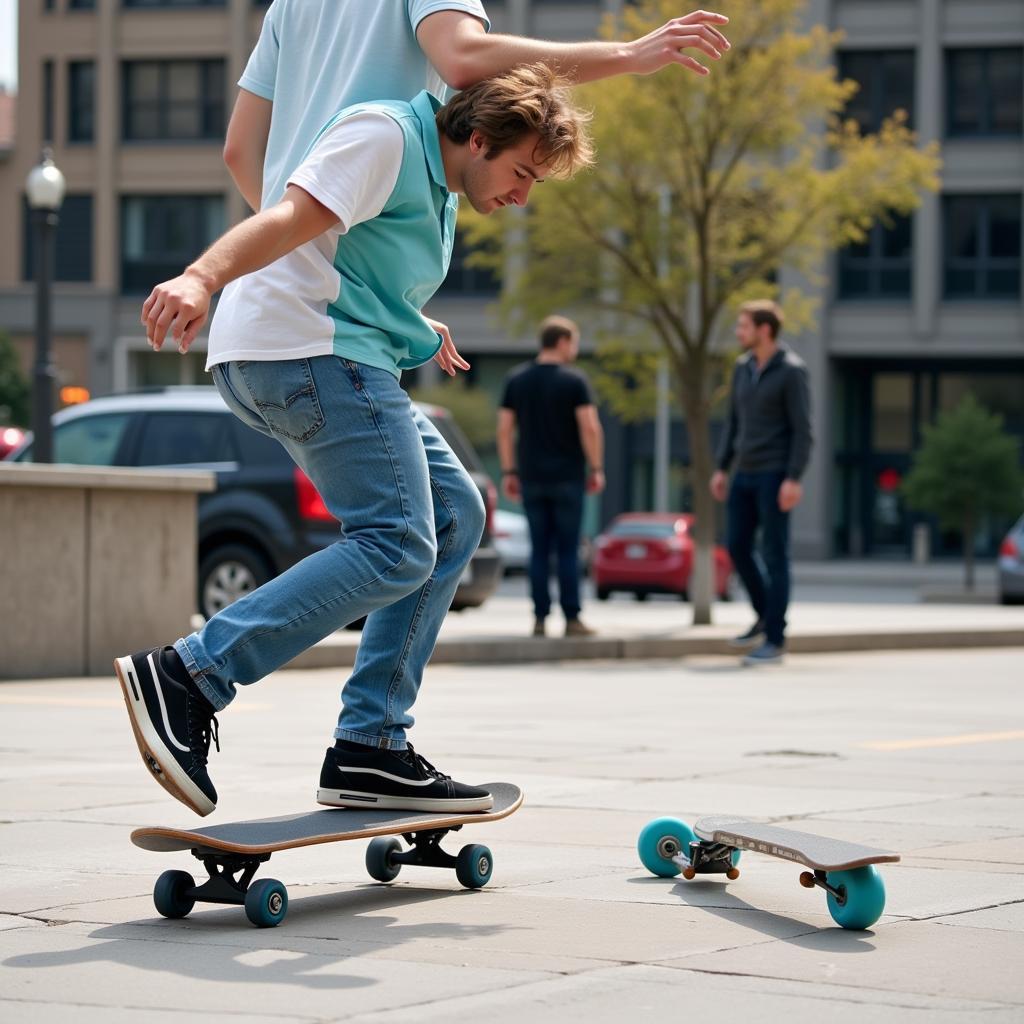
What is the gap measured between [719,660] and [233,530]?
11.6ft

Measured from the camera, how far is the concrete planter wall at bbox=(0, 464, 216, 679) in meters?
10.3

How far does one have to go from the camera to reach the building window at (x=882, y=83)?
48.9 metres

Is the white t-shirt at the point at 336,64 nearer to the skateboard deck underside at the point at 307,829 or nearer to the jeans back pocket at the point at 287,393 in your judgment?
the jeans back pocket at the point at 287,393

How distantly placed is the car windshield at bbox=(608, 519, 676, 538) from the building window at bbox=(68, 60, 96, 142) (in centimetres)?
2943

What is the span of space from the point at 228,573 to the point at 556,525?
2422 mm

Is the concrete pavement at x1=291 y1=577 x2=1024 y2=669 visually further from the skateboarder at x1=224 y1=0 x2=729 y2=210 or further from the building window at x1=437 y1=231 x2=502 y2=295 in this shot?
the building window at x1=437 y1=231 x2=502 y2=295

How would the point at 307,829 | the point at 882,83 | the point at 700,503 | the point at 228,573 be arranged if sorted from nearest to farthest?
the point at 307,829, the point at 228,573, the point at 700,503, the point at 882,83

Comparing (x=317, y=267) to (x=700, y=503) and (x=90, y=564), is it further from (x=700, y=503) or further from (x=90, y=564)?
(x=700, y=503)

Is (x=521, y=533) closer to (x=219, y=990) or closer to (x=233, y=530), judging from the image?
(x=233, y=530)

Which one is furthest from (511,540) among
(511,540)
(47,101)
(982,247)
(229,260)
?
(47,101)

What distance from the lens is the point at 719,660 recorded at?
1362 centimetres

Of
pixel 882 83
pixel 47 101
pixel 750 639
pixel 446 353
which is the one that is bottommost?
pixel 750 639

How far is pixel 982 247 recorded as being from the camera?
159ft

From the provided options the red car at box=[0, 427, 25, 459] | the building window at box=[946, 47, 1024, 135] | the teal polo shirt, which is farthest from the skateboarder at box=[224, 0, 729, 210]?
the building window at box=[946, 47, 1024, 135]
